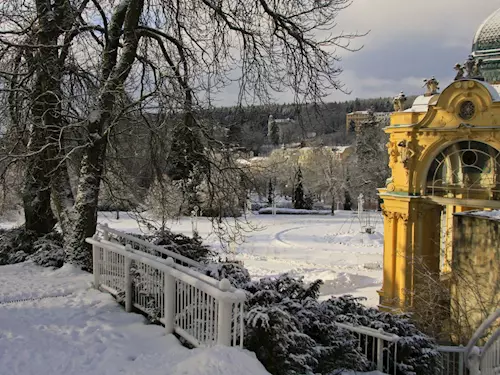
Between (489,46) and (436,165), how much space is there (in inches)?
207

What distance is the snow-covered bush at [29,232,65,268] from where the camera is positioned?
986cm

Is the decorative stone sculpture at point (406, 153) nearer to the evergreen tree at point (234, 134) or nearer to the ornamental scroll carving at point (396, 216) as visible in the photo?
the ornamental scroll carving at point (396, 216)

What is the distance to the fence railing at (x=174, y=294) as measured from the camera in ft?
14.7

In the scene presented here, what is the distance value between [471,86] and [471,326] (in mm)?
7268

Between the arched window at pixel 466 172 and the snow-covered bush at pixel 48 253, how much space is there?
11.5 m

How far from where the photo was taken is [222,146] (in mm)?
10570

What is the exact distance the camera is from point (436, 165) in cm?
1582

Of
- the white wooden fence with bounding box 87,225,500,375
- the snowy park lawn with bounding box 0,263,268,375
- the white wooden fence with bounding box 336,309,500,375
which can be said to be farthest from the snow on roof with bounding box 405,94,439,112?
the snowy park lawn with bounding box 0,263,268,375

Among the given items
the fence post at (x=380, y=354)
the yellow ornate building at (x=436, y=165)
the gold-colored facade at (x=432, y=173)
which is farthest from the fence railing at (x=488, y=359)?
the yellow ornate building at (x=436, y=165)

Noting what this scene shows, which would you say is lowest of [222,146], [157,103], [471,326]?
[471,326]

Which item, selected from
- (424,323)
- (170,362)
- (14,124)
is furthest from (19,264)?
(424,323)

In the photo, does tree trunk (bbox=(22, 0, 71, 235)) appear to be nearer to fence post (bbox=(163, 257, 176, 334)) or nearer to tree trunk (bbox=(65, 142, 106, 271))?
tree trunk (bbox=(65, 142, 106, 271))

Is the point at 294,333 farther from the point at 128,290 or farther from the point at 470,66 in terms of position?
the point at 470,66

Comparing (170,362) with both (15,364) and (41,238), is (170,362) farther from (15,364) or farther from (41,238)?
(41,238)
